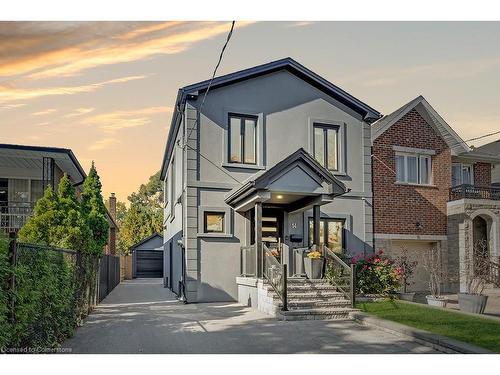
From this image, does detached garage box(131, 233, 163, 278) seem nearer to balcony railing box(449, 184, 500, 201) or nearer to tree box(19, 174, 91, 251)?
balcony railing box(449, 184, 500, 201)

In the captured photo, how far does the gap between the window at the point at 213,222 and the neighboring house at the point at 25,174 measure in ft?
13.7

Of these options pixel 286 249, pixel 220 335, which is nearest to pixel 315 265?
pixel 286 249

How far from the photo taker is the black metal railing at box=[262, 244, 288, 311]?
34.1 feet

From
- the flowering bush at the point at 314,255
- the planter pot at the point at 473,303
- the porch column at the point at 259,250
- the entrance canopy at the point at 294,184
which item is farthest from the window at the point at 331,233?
the planter pot at the point at 473,303

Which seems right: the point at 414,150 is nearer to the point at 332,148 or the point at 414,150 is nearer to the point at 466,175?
the point at 466,175

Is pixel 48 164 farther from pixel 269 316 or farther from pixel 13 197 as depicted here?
pixel 269 316

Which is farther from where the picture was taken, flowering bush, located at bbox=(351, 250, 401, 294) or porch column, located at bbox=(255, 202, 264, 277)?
flowering bush, located at bbox=(351, 250, 401, 294)

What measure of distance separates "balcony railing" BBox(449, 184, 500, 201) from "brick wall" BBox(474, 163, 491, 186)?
60 cm

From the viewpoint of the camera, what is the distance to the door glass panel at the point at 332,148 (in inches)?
599

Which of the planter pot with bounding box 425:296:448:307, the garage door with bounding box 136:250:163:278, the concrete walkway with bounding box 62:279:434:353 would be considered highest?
the concrete walkway with bounding box 62:279:434:353

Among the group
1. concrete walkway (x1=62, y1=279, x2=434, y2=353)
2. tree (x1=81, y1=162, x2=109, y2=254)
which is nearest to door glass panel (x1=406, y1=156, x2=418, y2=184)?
concrete walkway (x1=62, y1=279, x2=434, y2=353)

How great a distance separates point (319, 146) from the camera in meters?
15.1

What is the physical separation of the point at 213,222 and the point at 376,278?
4553mm

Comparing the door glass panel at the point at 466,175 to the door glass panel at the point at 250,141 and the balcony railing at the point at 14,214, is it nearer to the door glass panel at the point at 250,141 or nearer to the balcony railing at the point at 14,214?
the door glass panel at the point at 250,141
